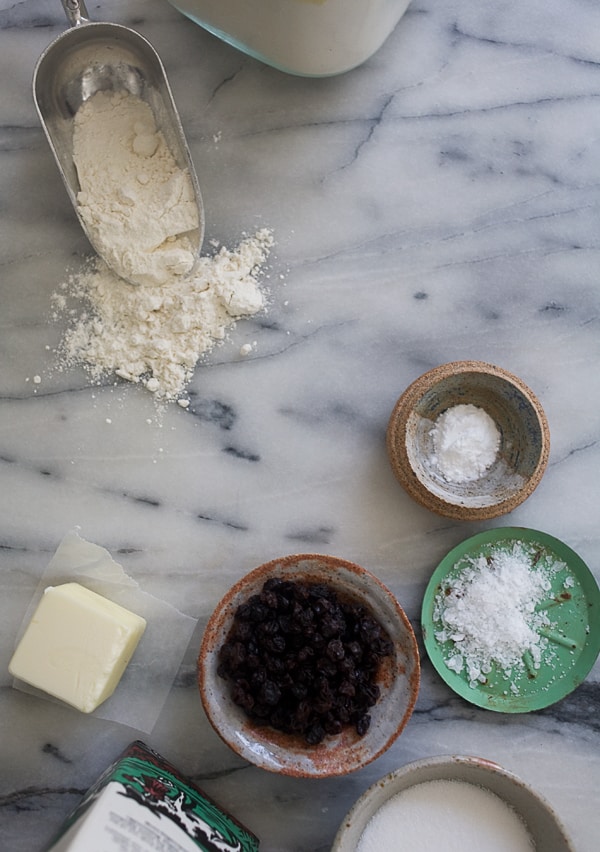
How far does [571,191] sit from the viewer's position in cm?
144

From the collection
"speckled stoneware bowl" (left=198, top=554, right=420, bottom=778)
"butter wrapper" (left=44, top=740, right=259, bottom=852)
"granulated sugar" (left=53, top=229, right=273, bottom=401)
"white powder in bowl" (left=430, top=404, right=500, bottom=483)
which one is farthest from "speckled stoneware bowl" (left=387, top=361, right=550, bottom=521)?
"butter wrapper" (left=44, top=740, right=259, bottom=852)

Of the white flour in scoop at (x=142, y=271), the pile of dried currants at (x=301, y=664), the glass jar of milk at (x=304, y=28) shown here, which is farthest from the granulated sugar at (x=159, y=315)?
the pile of dried currants at (x=301, y=664)

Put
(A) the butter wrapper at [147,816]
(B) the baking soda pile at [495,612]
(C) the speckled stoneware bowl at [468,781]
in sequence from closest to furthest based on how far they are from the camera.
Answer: (A) the butter wrapper at [147,816], (C) the speckled stoneware bowl at [468,781], (B) the baking soda pile at [495,612]

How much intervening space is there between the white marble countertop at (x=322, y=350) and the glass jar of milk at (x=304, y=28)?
5.3 inches

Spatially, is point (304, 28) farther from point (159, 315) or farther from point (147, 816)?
point (147, 816)

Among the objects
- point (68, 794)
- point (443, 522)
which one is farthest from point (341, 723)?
point (68, 794)

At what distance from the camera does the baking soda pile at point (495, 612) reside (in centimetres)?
132

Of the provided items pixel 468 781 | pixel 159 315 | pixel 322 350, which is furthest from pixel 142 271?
pixel 468 781

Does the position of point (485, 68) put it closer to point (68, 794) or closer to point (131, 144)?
point (131, 144)

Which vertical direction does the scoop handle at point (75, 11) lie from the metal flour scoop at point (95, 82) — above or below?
above

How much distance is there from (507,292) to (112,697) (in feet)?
3.20

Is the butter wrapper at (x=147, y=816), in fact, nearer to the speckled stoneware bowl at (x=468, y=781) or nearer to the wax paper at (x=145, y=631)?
the wax paper at (x=145, y=631)

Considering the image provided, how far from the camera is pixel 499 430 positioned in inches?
53.9

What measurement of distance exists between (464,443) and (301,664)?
444 mm
